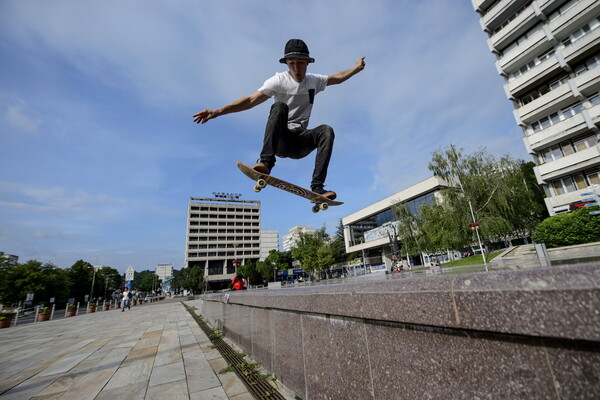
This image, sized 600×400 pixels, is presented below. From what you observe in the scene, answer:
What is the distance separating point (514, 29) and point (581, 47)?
6.55 m

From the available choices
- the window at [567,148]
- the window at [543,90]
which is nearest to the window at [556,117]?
the window at [567,148]

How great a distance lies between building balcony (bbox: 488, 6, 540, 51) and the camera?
23.4m

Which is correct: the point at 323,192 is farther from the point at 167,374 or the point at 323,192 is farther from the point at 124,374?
the point at 124,374

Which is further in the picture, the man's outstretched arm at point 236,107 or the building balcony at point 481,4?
the building balcony at point 481,4

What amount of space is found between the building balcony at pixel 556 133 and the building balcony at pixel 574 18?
7.36 m

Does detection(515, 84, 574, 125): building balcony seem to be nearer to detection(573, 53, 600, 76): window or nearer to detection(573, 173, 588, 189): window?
detection(573, 53, 600, 76): window

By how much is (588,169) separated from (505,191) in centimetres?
558

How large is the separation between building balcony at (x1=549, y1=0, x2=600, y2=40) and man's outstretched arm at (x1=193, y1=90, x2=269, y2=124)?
30622 millimetres

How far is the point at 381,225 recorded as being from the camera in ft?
176

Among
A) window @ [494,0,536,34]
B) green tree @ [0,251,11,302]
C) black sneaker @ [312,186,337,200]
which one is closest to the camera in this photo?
black sneaker @ [312,186,337,200]

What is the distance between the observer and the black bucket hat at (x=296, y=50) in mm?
3750

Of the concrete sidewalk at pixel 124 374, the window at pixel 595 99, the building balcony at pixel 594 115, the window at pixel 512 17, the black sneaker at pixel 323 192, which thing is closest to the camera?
the concrete sidewalk at pixel 124 374

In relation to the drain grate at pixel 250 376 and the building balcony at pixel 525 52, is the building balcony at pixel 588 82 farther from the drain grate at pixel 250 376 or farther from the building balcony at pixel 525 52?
the drain grate at pixel 250 376

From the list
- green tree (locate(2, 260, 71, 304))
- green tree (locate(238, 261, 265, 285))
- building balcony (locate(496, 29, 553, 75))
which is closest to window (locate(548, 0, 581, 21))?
building balcony (locate(496, 29, 553, 75))
